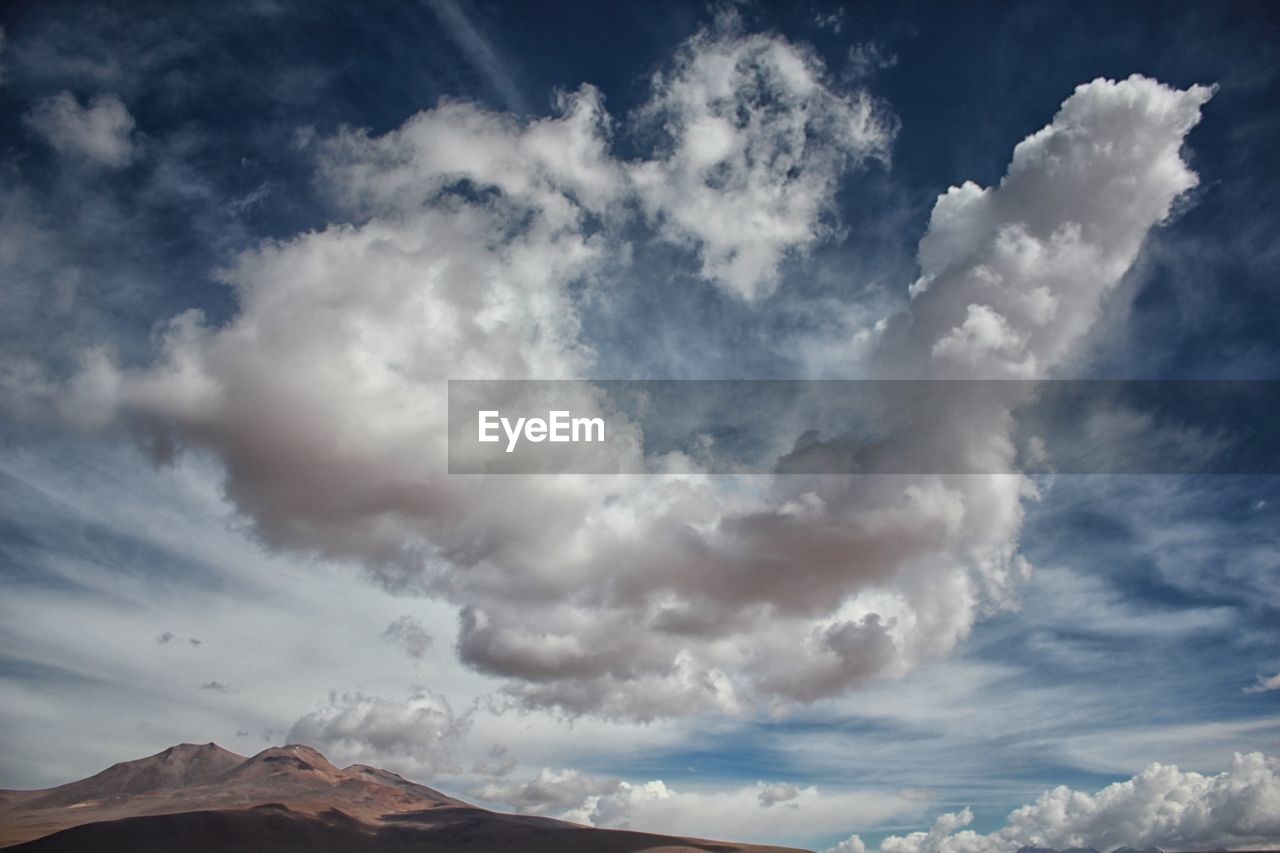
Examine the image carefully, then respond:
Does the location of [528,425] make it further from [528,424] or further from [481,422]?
[481,422]

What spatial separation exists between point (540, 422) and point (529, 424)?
3.10 ft

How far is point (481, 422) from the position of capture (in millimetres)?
78188

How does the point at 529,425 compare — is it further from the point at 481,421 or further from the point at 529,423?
the point at 481,421

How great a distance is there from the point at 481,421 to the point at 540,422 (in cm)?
691

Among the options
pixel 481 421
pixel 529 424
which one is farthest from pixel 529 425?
pixel 481 421

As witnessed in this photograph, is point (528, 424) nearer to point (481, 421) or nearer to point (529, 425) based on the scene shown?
point (529, 425)

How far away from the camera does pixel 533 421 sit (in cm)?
7412

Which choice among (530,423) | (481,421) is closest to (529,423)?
(530,423)

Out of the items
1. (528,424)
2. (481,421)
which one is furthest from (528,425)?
(481,421)

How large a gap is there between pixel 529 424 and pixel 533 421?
1.39 ft

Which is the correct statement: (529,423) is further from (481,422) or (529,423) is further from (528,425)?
(481,422)

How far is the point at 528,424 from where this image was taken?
7419 cm

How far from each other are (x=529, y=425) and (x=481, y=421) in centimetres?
621

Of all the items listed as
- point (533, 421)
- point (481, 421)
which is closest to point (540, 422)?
point (533, 421)
